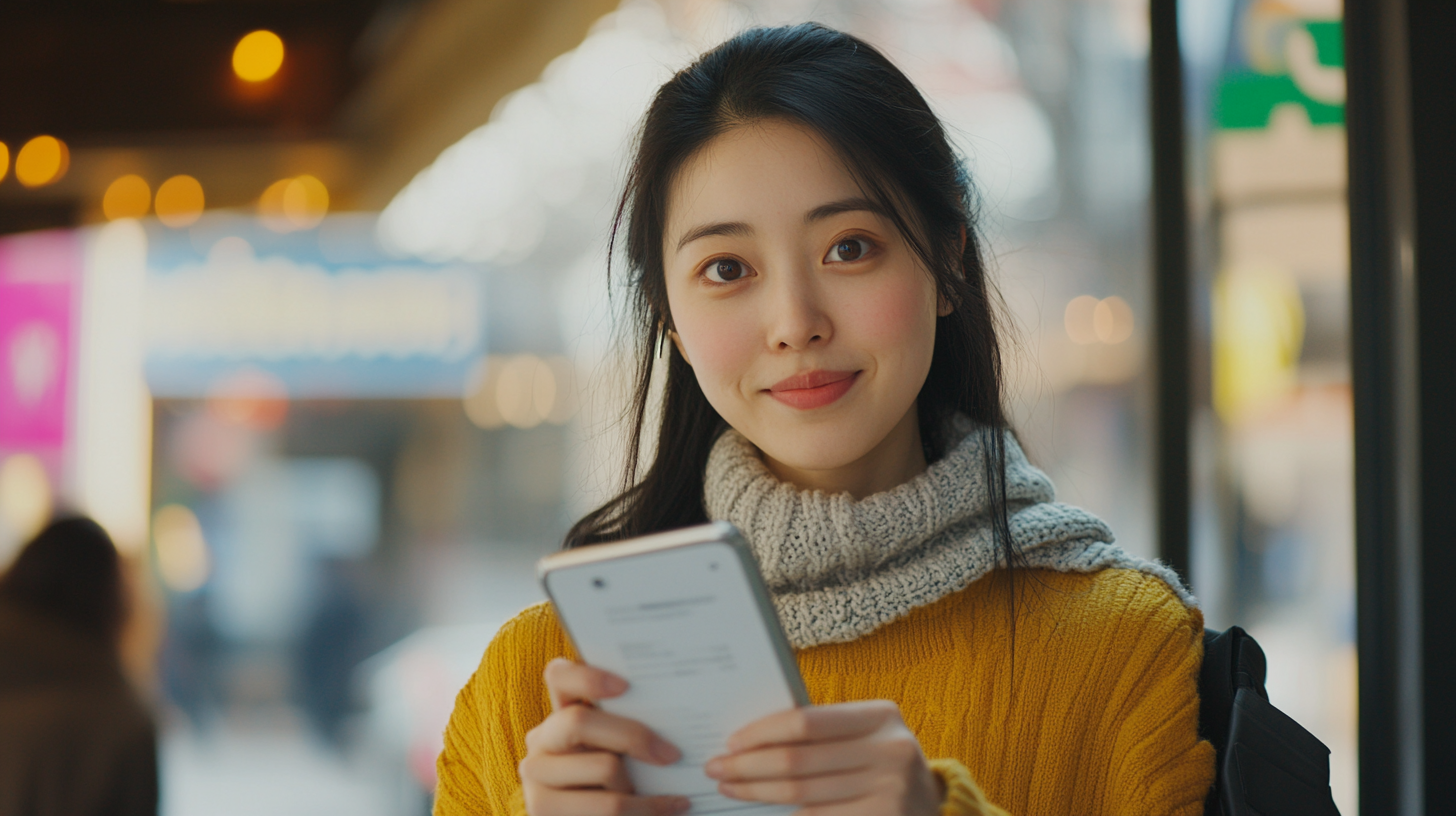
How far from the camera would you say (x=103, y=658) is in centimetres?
252

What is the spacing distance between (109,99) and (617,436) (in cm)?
255

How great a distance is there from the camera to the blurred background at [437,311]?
1851 mm

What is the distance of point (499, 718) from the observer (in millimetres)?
1034

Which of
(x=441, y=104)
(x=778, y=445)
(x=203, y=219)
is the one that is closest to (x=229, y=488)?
(x=203, y=219)

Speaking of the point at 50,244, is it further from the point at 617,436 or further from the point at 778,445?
the point at 778,445

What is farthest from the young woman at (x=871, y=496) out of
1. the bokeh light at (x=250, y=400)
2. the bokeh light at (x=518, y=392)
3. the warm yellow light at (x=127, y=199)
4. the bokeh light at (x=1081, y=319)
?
the bokeh light at (x=250, y=400)

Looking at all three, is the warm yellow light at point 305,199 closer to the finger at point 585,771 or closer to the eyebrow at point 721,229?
the eyebrow at point 721,229

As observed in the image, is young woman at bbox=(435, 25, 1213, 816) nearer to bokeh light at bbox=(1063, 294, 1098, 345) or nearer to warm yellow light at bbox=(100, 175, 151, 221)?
bokeh light at bbox=(1063, 294, 1098, 345)

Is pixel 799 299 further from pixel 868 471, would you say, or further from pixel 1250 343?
pixel 1250 343

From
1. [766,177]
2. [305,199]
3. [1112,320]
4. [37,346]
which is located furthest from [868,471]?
[37,346]

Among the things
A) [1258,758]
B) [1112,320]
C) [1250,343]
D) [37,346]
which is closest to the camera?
[1258,758]

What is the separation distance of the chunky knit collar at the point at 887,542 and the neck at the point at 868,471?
0.17ft

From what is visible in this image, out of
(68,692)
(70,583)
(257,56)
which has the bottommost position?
Answer: (68,692)

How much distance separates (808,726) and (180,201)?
348 cm
